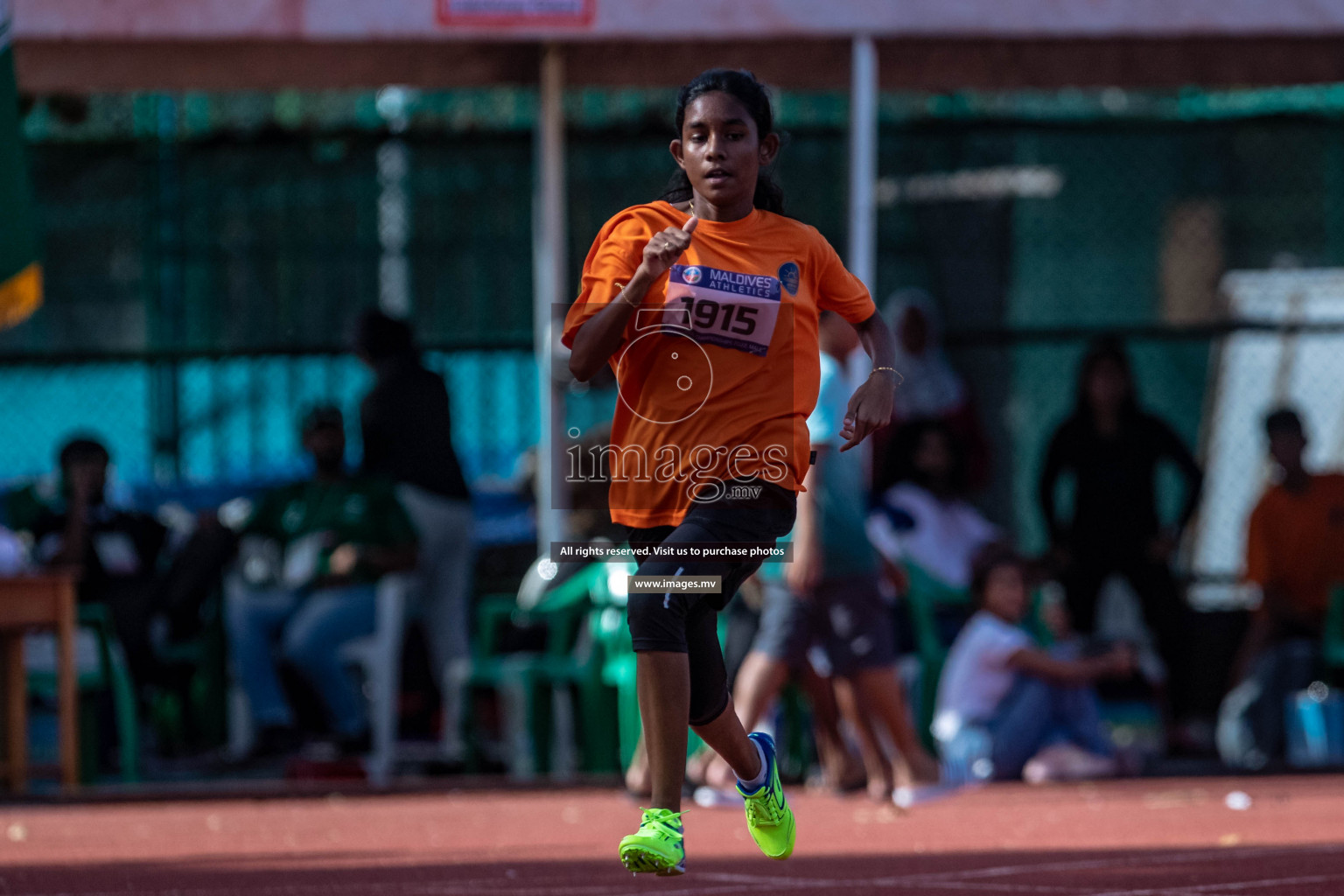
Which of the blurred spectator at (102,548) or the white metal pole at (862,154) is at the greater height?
the white metal pole at (862,154)

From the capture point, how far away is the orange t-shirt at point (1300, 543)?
29.7ft

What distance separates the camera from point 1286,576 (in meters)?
9.16

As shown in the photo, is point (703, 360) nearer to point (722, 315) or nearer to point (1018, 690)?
point (722, 315)

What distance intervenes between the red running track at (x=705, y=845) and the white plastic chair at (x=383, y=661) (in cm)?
45

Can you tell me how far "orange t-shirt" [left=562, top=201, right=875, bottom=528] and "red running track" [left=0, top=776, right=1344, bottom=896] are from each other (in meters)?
1.31

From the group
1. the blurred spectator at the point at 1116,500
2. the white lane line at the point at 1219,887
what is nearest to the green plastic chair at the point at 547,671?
the blurred spectator at the point at 1116,500

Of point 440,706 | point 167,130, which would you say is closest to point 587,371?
point 440,706

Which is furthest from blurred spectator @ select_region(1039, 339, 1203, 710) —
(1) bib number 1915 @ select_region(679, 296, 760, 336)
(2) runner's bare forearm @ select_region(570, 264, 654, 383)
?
(2) runner's bare forearm @ select_region(570, 264, 654, 383)

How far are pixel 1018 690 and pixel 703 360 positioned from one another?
14.1ft

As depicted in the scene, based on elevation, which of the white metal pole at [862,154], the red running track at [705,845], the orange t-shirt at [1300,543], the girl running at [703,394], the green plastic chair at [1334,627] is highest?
the white metal pole at [862,154]

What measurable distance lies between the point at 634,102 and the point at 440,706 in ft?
13.6

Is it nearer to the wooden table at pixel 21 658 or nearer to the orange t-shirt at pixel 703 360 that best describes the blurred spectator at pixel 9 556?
the wooden table at pixel 21 658

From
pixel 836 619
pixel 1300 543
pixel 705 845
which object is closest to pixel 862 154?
pixel 836 619

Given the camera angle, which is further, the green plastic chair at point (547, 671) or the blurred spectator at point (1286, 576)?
the blurred spectator at point (1286, 576)
